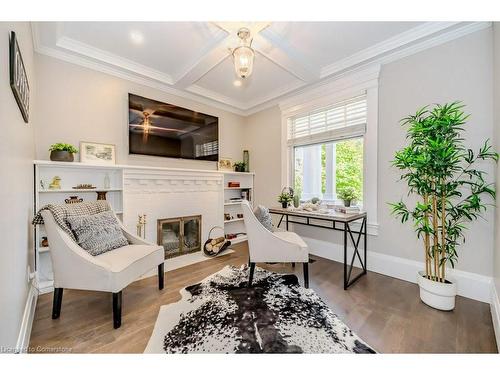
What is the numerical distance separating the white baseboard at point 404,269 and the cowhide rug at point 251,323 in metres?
1.07

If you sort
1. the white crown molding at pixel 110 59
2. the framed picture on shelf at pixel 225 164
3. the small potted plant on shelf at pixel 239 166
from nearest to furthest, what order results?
the white crown molding at pixel 110 59 < the framed picture on shelf at pixel 225 164 < the small potted plant on shelf at pixel 239 166

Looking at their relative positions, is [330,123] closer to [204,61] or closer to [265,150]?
[265,150]

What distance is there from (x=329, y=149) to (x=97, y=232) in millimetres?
3019

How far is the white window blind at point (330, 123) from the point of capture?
2797mm

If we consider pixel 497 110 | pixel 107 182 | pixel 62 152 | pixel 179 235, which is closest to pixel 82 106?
pixel 62 152

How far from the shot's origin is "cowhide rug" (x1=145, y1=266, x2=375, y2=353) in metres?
1.39

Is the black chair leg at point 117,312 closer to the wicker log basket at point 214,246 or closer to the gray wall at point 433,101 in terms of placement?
the wicker log basket at point 214,246

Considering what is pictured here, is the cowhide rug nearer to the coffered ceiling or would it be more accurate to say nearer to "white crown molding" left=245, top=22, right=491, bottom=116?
the coffered ceiling

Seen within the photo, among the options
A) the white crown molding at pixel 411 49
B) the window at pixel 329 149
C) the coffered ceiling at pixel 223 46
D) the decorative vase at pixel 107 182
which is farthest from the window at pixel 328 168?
the decorative vase at pixel 107 182

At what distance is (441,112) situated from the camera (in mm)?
1721

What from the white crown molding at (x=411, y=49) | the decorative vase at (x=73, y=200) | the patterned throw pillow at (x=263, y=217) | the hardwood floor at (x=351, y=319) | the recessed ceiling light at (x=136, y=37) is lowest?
the hardwood floor at (x=351, y=319)

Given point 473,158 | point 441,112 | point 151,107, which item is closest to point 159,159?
point 151,107

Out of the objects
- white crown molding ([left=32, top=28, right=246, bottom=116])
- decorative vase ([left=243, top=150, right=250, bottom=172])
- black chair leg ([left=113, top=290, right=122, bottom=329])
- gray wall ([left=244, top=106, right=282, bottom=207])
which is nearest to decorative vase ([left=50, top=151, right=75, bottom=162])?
white crown molding ([left=32, top=28, right=246, bottom=116])
